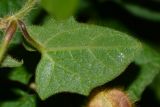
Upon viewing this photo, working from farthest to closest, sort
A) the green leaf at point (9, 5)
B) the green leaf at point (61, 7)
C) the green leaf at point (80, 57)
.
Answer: the green leaf at point (61, 7)
the green leaf at point (9, 5)
the green leaf at point (80, 57)

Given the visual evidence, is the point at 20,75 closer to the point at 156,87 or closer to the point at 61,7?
the point at 61,7

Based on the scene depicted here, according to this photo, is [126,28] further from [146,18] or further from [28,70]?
[28,70]

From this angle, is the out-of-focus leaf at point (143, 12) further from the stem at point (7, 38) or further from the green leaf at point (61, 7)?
the stem at point (7, 38)

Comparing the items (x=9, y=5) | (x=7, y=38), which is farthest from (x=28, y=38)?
(x=9, y=5)

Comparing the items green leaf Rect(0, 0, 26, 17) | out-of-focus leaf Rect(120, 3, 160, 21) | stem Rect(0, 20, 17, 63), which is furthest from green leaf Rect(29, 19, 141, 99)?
out-of-focus leaf Rect(120, 3, 160, 21)

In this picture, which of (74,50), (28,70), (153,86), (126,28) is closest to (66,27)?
(74,50)

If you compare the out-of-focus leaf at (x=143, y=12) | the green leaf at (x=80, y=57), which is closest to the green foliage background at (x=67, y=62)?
the green leaf at (x=80, y=57)
